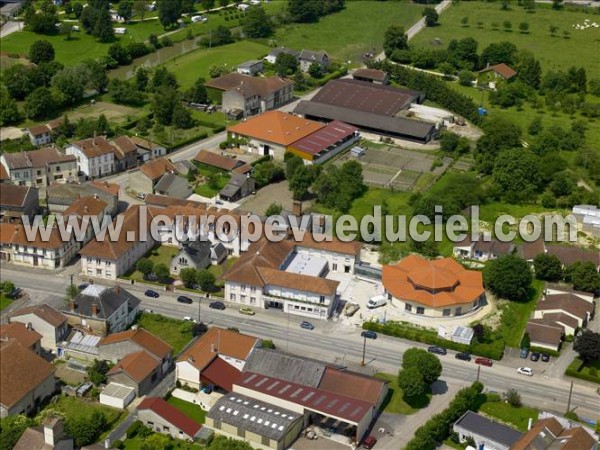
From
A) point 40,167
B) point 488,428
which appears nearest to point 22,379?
point 488,428

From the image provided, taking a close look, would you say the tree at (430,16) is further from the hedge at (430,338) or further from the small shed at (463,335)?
the small shed at (463,335)

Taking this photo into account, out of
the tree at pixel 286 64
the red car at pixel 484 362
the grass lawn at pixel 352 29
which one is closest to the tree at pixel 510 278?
the red car at pixel 484 362

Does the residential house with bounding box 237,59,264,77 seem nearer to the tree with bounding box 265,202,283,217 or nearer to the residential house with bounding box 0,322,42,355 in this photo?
the tree with bounding box 265,202,283,217

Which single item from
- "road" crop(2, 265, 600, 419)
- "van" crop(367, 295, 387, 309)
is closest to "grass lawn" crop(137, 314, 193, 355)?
"road" crop(2, 265, 600, 419)

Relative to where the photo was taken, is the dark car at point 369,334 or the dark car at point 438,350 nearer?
the dark car at point 438,350

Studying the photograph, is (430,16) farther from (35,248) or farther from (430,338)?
(430,338)

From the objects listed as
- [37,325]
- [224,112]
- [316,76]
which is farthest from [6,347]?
[316,76]
